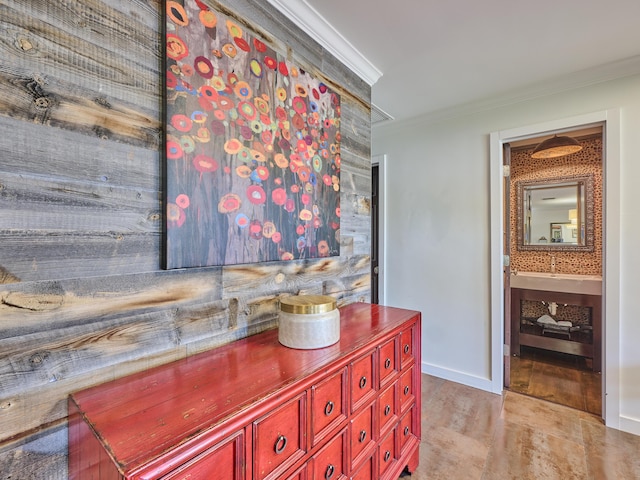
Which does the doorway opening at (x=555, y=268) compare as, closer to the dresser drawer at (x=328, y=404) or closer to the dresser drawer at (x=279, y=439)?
the dresser drawer at (x=328, y=404)

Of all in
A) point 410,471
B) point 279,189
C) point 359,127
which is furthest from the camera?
point 359,127

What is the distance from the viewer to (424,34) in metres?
1.69

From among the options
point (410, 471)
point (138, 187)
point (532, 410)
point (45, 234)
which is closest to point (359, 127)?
point (138, 187)

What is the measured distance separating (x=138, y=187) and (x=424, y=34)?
167 cm

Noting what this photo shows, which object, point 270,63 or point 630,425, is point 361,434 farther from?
point 630,425

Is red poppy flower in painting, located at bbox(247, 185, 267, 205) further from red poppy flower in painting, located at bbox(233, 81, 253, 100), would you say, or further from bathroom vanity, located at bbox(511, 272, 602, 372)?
bathroom vanity, located at bbox(511, 272, 602, 372)

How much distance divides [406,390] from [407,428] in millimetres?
220

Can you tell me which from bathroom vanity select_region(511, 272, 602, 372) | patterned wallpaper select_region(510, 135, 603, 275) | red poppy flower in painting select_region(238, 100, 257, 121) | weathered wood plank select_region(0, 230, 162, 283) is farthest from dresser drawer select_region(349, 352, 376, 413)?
patterned wallpaper select_region(510, 135, 603, 275)

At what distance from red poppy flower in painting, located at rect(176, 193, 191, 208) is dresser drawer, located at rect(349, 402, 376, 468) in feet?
3.27

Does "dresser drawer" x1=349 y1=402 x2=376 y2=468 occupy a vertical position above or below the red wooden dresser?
below

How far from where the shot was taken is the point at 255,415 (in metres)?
0.79

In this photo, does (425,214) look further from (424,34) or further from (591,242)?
(591,242)

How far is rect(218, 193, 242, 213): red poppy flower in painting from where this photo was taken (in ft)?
3.78

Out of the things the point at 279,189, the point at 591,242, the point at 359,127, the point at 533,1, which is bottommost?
the point at 591,242
